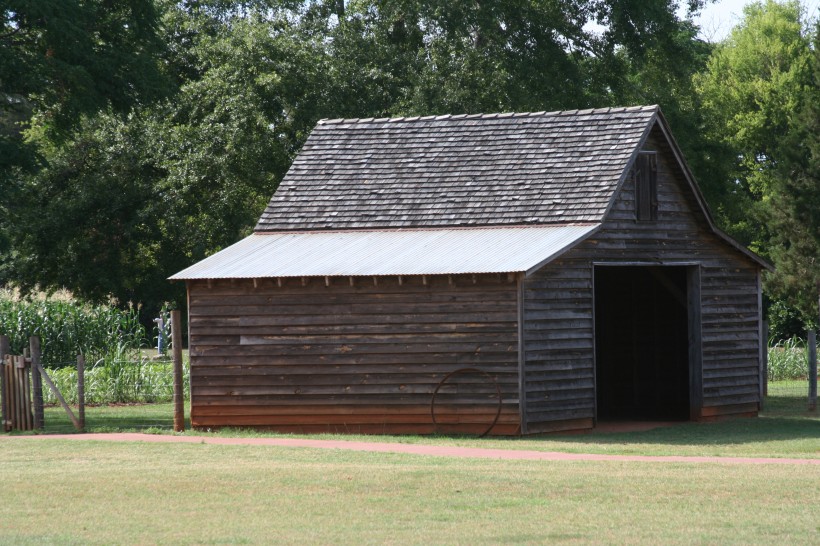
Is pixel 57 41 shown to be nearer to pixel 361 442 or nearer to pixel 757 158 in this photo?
pixel 361 442

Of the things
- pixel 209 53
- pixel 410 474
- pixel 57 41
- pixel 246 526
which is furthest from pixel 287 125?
pixel 246 526

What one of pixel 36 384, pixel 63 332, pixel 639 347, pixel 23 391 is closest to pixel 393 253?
pixel 36 384

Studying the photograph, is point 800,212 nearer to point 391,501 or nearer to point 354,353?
point 354,353

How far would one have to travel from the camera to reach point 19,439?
21.9 m

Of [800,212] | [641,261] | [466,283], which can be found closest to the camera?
[466,283]

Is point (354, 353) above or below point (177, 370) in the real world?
above

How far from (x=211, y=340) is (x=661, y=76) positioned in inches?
1044

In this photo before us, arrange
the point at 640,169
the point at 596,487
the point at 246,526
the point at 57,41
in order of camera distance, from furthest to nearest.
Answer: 1. the point at 57,41
2. the point at 640,169
3. the point at 596,487
4. the point at 246,526

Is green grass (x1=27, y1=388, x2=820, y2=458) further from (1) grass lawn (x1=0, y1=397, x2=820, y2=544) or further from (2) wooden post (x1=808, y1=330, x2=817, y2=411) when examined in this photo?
(2) wooden post (x1=808, y1=330, x2=817, y2=411)

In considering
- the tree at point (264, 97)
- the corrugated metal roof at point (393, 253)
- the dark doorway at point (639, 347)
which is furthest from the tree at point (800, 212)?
the corrugated metal roof at point (393, 253)

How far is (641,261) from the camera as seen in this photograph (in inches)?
952

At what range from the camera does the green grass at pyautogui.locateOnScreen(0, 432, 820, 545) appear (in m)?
11.6

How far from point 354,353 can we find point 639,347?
315 inches

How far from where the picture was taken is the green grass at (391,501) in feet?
38.2
